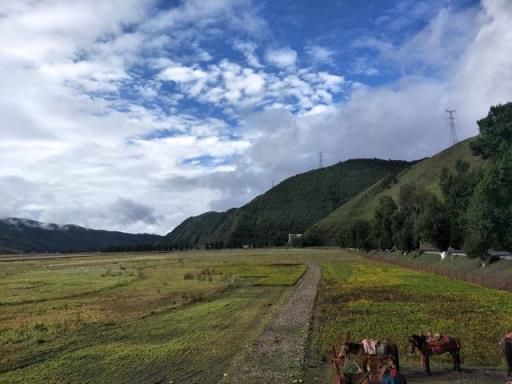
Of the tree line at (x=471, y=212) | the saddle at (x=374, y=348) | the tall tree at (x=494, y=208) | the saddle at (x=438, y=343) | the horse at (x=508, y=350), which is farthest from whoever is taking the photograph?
the tree line at (x=471, y=212)

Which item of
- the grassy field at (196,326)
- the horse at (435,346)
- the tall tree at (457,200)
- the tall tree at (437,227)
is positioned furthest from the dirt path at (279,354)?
the tall tree at (437,227)

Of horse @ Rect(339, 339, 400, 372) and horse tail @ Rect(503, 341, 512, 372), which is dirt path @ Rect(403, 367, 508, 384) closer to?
horse tail @ Rect(503, 341, 512, 372)

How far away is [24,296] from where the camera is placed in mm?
63500

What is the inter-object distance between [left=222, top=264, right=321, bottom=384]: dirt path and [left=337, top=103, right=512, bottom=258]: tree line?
32.5 m

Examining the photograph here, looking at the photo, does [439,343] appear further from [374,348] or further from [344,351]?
[344,351]

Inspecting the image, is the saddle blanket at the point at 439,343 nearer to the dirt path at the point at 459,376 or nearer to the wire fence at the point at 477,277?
the dirt path at the point at 459,376

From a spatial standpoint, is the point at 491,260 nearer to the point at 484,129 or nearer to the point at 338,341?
the point at 338,341

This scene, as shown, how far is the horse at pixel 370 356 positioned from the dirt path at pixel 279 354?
9.26ft

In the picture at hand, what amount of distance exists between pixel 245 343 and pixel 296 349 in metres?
3.70

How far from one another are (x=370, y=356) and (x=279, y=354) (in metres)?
7.49

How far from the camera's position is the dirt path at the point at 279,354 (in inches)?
888

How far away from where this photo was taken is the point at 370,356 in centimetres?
2062

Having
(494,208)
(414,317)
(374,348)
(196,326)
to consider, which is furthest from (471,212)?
(374,348)

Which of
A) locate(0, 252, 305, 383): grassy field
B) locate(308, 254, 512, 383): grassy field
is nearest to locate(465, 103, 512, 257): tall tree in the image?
locate(308, 254, 512, 383): grassy field
